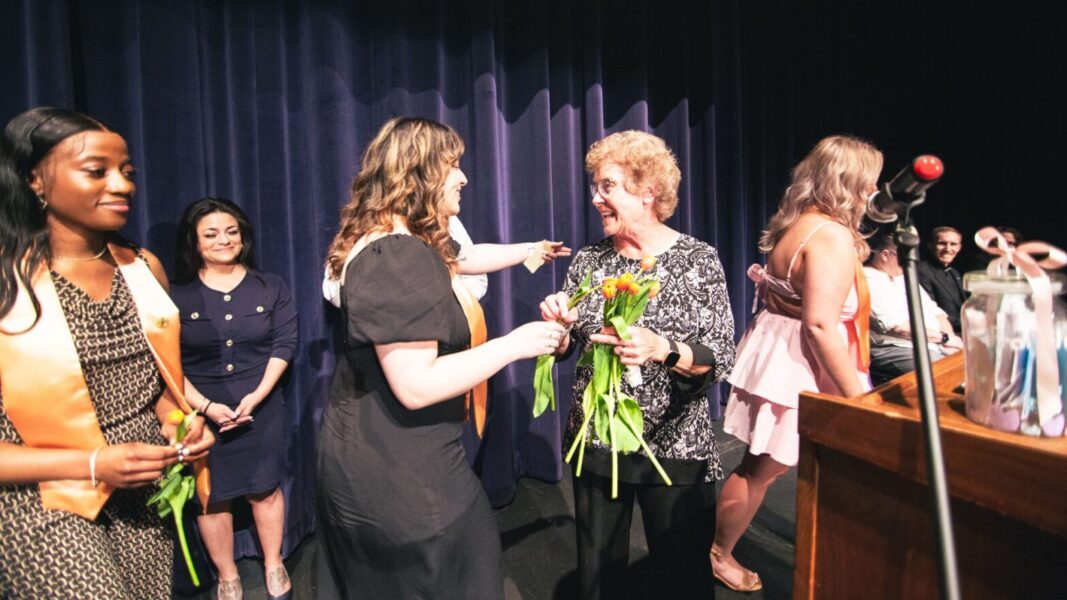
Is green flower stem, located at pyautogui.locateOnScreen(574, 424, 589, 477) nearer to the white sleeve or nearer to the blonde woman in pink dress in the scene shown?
the blonde woman in pink dress

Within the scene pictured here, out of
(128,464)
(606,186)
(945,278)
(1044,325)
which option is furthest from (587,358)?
(945,278)

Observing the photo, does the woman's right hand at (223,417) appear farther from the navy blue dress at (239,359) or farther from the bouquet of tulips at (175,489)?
the bouquet of tulips at (175,489)

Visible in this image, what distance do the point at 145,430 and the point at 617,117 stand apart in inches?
122

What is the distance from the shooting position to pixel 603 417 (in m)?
1.36

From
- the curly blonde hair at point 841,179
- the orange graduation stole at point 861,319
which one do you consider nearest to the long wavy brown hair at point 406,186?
the curly blonde hair at point 841,179

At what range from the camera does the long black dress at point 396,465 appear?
3.39 feet

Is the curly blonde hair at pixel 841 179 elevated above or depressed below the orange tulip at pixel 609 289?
above

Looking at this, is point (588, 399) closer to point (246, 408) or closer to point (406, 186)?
point (406, 186)

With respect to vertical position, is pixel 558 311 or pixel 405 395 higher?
pixel 558 311

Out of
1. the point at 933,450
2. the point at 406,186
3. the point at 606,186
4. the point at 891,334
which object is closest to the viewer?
the point at 933,450

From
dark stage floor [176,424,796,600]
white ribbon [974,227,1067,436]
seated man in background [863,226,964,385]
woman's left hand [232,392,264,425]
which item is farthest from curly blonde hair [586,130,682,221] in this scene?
seated man in background [863,226,964,385]

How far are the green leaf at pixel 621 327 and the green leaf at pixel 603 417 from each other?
6.9 inches

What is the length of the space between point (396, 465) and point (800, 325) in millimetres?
1561

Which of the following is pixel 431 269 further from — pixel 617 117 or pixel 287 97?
pixel 617 117
